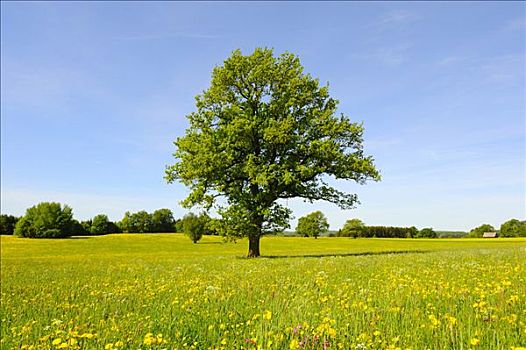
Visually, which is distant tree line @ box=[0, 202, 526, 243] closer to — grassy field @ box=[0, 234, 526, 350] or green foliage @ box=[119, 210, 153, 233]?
green foliage @ box=[119, 210, 153, 233]

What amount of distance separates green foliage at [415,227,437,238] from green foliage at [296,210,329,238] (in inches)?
1334

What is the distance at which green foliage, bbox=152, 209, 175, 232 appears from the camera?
143m

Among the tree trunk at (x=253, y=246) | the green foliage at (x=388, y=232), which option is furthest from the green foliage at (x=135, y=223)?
the tree trunk at (x=253, y=246)

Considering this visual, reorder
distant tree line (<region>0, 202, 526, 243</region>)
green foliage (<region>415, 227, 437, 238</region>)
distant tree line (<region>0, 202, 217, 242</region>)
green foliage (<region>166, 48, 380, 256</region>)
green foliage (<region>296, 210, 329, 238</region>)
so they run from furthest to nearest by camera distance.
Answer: green foliage (<region>415, 227, 437, 238</region>)
green foliage (<region>296, 210, 329, 238</region>)
distant tree line (<region>0, 202, 217, 242</region>)
distant tree line (<region>0, 202, 526, 243</region>)
green foliage (<region>166, 48, 380, 256</region>)

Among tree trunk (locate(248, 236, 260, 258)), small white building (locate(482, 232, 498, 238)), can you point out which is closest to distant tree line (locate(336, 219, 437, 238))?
small white building (locate(482, 232, 498, 238))

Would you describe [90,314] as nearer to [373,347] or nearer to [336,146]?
[373,347]

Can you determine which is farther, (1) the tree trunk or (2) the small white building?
(2) the small white building

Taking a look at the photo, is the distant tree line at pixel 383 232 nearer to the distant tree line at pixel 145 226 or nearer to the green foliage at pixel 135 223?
the distant tree line at pixel 145 226

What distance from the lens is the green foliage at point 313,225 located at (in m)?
126

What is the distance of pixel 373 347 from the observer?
13.7ft

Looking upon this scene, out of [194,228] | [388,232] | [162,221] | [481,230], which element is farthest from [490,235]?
[162,221]

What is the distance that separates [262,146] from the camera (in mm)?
29422

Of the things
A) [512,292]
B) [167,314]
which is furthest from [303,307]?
[512,292]

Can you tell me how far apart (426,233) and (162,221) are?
312 feet
